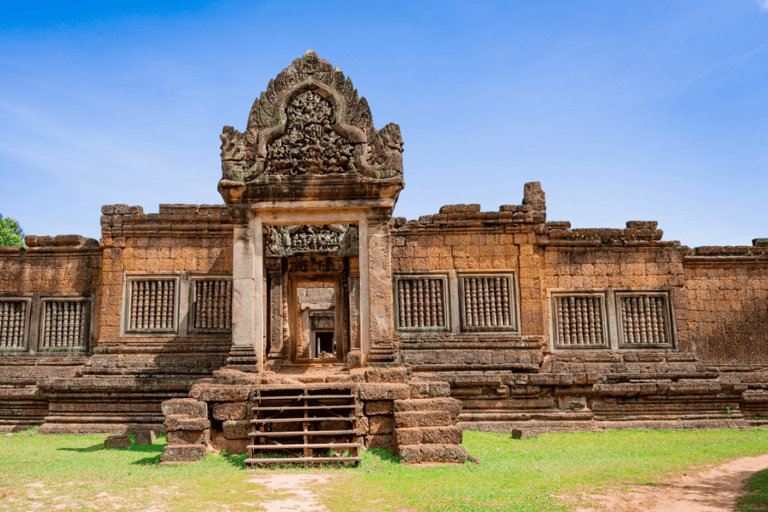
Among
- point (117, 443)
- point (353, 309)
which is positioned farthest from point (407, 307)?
point (117, 443)

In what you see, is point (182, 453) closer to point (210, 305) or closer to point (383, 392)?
point (383, 392)

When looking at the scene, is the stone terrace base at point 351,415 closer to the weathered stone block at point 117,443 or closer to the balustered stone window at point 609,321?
the weathered stone block at point 117,443

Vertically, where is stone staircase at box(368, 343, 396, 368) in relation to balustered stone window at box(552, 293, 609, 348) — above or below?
below

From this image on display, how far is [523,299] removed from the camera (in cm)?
1343

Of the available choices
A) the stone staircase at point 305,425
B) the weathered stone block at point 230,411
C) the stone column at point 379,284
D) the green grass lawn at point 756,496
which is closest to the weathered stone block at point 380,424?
the stone staircase at point 305,425

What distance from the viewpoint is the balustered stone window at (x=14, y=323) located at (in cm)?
1403

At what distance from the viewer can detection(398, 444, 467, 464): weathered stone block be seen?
7.61m

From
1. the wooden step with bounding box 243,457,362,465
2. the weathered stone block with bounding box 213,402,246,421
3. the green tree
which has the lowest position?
the wooden step with bounding box 243,457,362,465

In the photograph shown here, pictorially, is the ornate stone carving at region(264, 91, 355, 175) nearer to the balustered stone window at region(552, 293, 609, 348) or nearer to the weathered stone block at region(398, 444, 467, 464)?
the weathered stone block at region(398, 444, 467, 464)

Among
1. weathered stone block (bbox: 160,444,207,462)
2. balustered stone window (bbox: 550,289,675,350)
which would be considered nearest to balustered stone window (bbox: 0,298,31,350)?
weathered stone block (bbox: 160,444,207,462)

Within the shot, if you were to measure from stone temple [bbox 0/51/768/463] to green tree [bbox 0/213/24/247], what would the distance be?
18970 mm

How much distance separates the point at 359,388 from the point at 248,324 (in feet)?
7.63

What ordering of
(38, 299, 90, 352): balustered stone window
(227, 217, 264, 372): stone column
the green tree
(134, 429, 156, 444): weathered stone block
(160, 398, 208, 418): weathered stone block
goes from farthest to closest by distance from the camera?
the green tree, (38, 299, 90, 352): balustered stone window, (134, 429, 156, 444): weathered stone block, (227, 217, 264, 372): stone column, (160, 398, 208, 418): weathered stone block

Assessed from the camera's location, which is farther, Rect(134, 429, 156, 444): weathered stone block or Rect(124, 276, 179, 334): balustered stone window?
Rect(124, 276, 179, 334): balustered stone window
